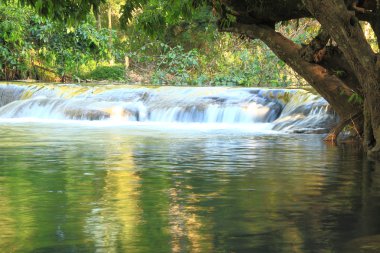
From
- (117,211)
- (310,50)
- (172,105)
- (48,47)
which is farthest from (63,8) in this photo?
(48,47)

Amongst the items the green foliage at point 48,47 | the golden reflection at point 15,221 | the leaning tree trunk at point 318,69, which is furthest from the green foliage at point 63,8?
the green foliage at point 48,47

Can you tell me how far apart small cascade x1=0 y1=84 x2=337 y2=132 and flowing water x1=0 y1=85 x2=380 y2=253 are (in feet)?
7.58

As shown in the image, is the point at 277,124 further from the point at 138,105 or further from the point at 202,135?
the point at 138,105

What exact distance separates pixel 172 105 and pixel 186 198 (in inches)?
630

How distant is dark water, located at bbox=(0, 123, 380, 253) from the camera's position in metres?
5.27

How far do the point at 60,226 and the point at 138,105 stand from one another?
18.1m

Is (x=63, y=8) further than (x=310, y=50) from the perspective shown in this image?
No

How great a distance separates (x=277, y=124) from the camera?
19.0 m

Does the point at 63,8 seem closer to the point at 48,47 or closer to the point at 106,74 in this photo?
the point at 48,47

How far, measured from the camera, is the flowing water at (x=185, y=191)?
5297 mm

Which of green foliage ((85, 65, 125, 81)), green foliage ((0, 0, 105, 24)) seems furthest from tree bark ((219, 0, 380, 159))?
green foliage ((85, 65, 125, 81))

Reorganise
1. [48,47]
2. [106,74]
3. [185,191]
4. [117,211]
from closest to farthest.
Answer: [117,211], [185,191], [48,47], [106,74]

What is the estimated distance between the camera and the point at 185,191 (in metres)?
7.55

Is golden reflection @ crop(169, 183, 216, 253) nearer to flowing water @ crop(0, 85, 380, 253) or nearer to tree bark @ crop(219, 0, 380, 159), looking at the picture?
flowing water @ crop(0, 85, 380, 253)
